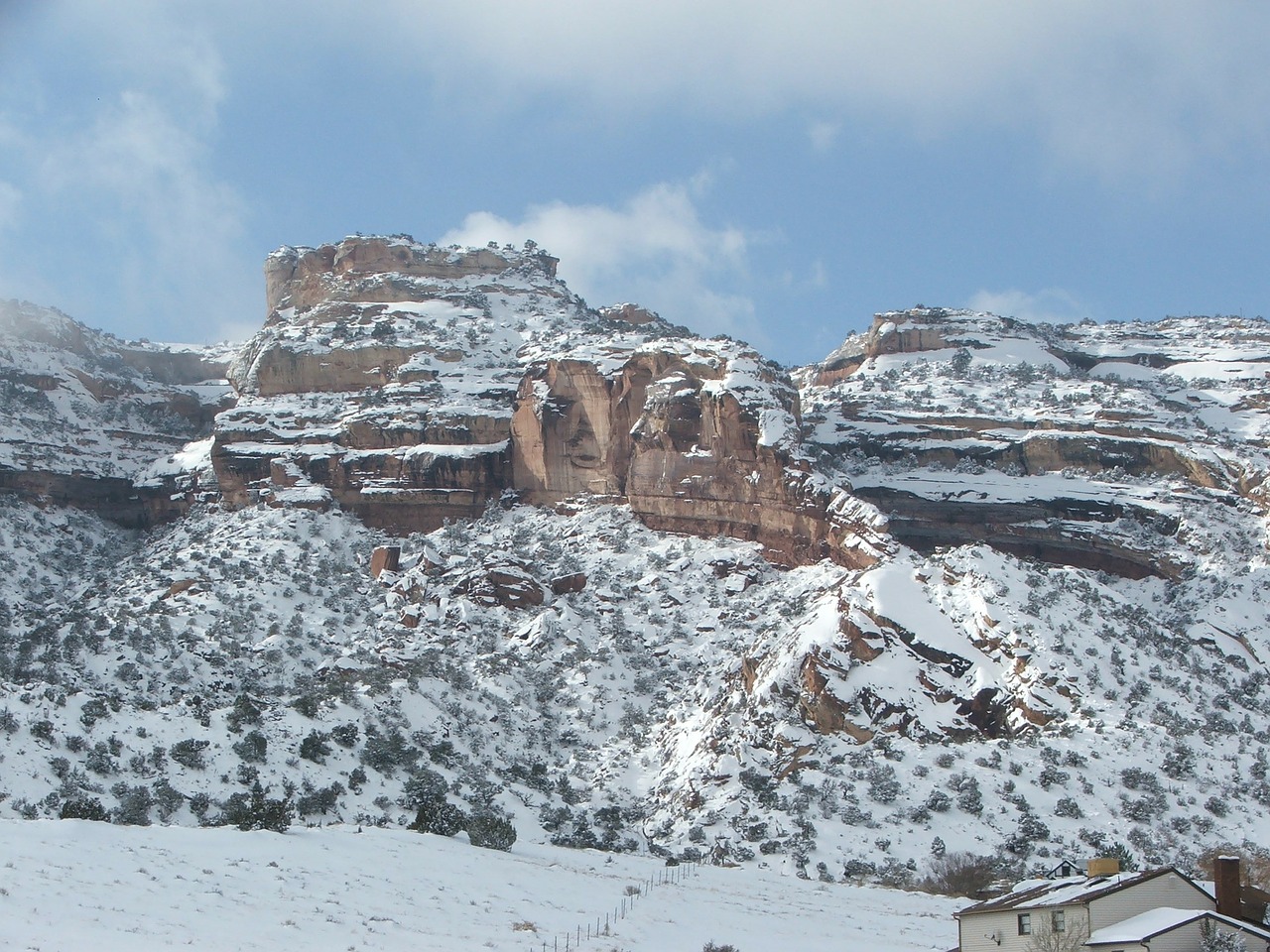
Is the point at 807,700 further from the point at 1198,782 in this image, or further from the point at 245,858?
the point at 245,858

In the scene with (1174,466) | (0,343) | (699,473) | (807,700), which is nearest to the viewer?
(807,700)

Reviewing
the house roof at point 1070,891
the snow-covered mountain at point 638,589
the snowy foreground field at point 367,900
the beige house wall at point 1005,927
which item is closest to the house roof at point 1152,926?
the beige house wall at point 1005,927

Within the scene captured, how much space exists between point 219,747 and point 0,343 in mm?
86490

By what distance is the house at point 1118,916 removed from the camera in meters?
33.3

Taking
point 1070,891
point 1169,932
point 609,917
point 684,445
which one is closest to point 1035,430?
point 684,445

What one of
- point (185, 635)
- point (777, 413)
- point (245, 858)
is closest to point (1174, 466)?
point (777, 413)

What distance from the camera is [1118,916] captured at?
114ft

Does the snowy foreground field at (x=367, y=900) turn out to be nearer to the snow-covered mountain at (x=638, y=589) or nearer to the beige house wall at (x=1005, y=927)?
the beige house wall at (x=1005, y=927)

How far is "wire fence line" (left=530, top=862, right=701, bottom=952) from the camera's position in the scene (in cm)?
3522

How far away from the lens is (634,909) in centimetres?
4228

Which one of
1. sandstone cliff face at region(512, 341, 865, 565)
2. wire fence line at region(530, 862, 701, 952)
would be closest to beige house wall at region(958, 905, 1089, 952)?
wire fence line at region(530, 862, 701, 952)

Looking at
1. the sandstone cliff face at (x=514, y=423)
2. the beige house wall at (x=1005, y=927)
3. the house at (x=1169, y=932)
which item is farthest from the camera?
the sandstone cliff face at (x=514, y=423)

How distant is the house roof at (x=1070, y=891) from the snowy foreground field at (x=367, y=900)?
11.1 feet

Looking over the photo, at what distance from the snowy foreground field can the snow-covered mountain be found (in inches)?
389
